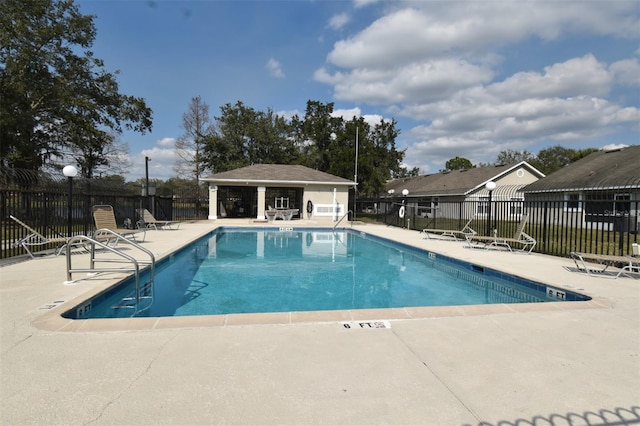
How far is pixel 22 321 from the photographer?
3.61 metres

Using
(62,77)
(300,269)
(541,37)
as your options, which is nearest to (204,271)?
(300,269)

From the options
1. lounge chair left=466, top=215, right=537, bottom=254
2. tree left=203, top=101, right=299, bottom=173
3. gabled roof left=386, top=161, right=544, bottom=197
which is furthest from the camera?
tree left=203, top=101, right=299, bottom=173

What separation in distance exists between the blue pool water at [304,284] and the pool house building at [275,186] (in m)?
10.3

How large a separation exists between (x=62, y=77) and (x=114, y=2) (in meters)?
9.11

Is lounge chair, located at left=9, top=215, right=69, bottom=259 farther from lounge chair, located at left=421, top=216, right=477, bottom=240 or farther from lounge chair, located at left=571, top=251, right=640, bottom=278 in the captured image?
lounge chair, located at left=421, top=216, right=477, bottom=240

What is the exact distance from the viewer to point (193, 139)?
32.4 metres

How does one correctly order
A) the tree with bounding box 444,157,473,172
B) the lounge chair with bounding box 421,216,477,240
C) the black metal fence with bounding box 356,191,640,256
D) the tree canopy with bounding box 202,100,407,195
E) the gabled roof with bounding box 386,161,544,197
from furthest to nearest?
the tree with bounding box 444,157,473,172, the tree canopy with bounding box 202,100,407,195, the gabled roof with bounding box 386,161,544,197, the lounge chair with bounding box 421,216,477,240, the black metal fence with bounding box 356,191,640,256

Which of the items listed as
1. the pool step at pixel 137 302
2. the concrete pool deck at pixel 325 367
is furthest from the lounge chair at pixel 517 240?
the pool step at pixel 137 302

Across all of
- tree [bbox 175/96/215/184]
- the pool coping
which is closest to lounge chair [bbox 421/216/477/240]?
the pool coping

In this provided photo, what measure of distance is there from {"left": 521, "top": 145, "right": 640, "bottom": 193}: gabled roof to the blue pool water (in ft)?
43.4

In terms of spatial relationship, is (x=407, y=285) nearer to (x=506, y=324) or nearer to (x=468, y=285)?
(x=468, y=285)

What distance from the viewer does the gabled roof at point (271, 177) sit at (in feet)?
70.7

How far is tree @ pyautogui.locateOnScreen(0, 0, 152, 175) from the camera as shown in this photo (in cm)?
1622

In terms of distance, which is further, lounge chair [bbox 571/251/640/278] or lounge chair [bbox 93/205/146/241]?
lounge chair [bbox 93/205/146/241]
